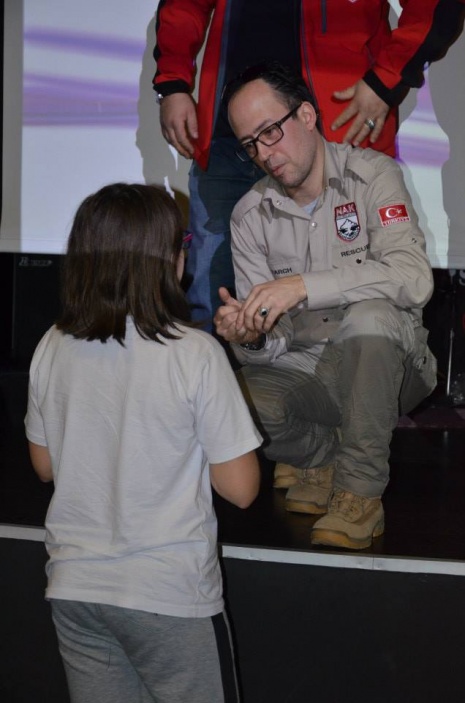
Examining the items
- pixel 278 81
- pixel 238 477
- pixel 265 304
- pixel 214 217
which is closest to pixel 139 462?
pixel 238 477

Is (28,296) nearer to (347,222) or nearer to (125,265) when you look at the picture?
(347,222)

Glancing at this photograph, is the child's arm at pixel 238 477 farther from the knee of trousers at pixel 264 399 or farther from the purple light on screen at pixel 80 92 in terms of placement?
the purple light on screen at pixel 80 92

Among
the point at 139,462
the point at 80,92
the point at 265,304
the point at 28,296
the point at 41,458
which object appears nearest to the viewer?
the point at 139,462

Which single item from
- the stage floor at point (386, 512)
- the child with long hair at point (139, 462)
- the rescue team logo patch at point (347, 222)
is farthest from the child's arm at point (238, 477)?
the rescue team logo patch at point (347, 222)

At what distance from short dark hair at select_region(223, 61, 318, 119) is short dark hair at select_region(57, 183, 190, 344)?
702mm

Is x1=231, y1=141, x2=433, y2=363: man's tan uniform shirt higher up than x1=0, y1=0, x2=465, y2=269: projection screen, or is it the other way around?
x1=0, y1=0, x2=465, y2=269: projection screen

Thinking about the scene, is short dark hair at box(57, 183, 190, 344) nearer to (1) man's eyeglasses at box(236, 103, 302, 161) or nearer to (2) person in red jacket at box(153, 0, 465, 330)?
(1) man's eyeglasses at box(236, 103, 302, 161)

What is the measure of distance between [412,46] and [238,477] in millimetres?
1293

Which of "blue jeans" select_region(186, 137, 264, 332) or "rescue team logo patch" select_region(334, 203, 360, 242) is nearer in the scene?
"rescue team logo patch" select_region(334, 203, 360, 242)

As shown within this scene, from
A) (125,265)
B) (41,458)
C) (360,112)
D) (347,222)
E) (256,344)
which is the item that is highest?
(360,112)

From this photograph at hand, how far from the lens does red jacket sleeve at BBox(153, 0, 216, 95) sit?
2.26 meters

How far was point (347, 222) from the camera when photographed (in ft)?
6.13

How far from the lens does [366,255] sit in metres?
1.87

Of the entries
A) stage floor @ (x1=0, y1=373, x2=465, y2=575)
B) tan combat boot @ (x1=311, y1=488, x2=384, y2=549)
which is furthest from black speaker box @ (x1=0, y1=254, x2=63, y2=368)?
tan combat boot @ (x1=311, y1=488, x2=384, y2=549)
